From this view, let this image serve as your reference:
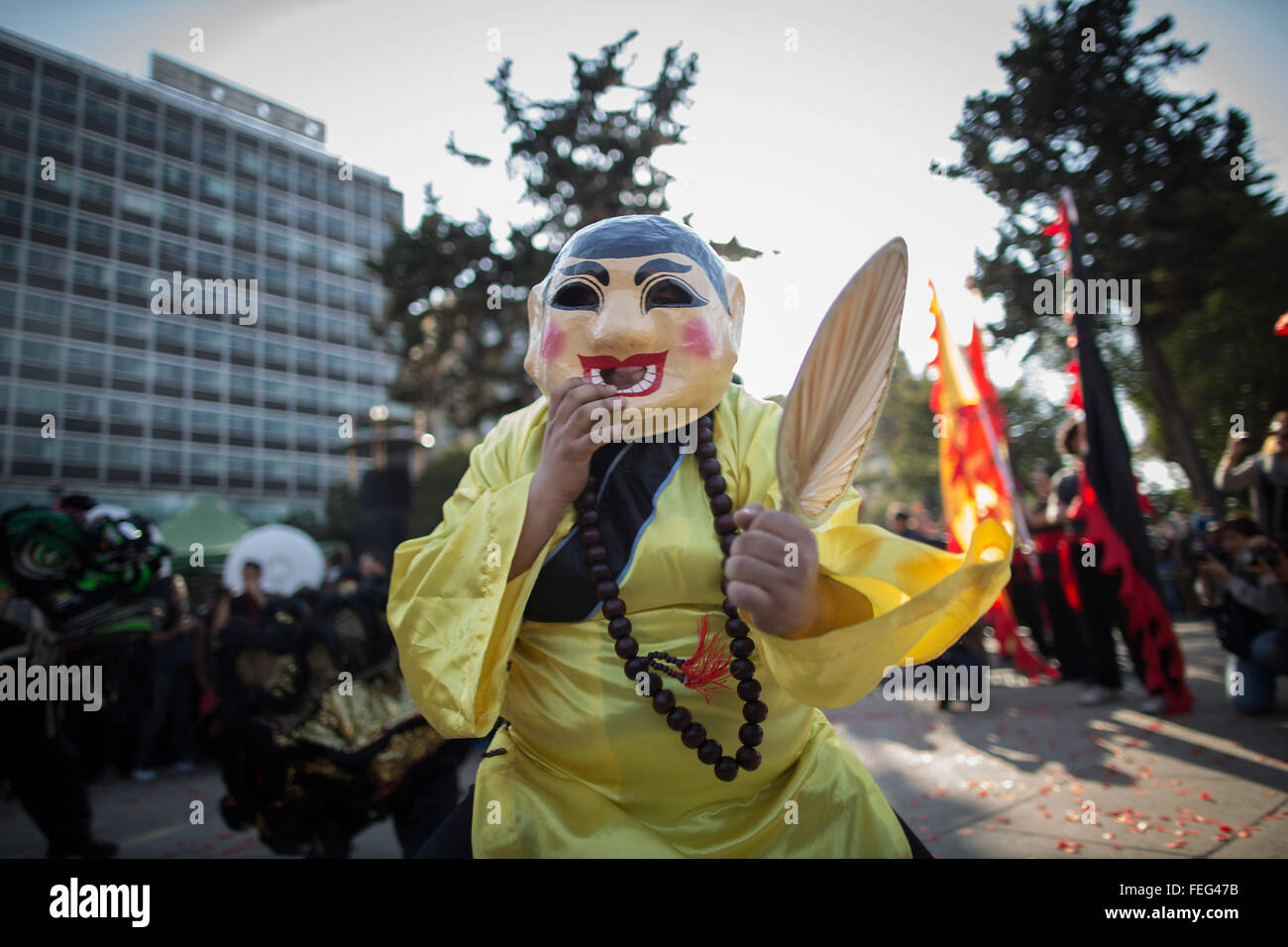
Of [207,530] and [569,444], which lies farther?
[207,530]

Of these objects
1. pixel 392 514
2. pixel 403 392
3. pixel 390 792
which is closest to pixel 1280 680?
pixel 390 792

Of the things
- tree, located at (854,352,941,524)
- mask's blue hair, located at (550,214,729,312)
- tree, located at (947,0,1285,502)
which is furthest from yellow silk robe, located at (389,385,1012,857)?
tree, located at (854,352,941,524)

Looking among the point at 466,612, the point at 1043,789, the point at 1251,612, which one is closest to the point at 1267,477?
the point at 1251,612

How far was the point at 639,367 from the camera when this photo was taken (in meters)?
1.53

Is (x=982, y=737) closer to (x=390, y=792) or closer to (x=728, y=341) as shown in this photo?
(x=390, y=792)

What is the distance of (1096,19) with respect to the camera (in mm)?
11094

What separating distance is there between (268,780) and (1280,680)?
7631 mm

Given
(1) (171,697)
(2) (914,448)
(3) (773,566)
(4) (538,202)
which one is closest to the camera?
(3) (773,566)

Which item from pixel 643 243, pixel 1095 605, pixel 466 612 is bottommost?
pixel 1095 605

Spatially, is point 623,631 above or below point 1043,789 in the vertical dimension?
above

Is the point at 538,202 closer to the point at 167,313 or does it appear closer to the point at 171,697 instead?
the point at 171,697

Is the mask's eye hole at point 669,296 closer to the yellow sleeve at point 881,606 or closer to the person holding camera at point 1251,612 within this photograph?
the yellow sleeve at point 881,606

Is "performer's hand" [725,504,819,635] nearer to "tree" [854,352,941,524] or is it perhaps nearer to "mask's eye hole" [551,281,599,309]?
"mask's eye hole" [551,281,599,309]

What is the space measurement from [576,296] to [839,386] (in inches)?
25.1
